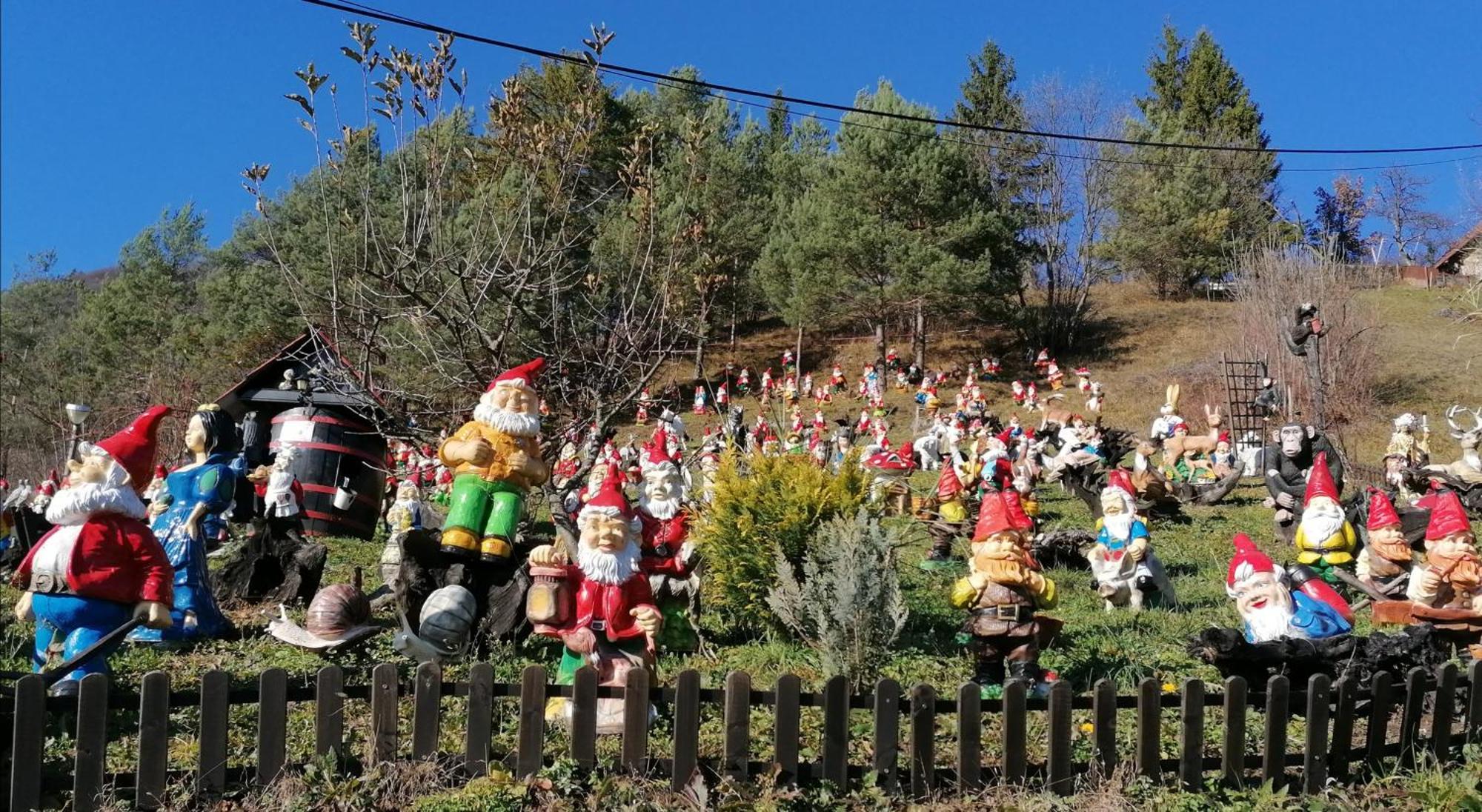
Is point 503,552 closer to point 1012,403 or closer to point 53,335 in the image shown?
point 1012,403

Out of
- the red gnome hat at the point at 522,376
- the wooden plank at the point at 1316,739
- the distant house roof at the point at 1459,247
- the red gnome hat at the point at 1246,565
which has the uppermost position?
the distant house roof at the point at 1459,247

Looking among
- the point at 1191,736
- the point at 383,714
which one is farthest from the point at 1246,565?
the point at 383,714

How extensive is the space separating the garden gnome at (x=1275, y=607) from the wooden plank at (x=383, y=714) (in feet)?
14.9

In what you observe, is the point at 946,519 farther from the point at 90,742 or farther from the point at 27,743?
the point at 27,743

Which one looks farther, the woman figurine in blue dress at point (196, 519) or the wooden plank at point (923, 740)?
the woman figurine in blue dress at point (196, 519)

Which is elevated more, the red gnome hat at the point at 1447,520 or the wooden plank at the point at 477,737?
the red gnome hat at the point at 1447,520

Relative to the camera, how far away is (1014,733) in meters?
4.27

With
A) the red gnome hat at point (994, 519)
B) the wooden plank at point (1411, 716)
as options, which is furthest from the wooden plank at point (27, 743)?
the wooden plank at point (1411, 716)

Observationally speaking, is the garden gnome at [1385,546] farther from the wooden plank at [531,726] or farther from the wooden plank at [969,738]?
the wooden plank at [531,726]

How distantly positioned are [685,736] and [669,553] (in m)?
2.63

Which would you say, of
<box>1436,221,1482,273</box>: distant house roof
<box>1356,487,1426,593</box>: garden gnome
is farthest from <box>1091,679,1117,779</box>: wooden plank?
<box>1436,221,1482,273</box>: distant house roof

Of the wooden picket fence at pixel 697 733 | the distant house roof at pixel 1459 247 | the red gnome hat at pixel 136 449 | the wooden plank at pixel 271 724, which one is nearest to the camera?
the wooden picket fence at pixel 697 733

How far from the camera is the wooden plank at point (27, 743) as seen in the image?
369 cm

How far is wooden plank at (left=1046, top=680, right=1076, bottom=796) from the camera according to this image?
4.24 metres
